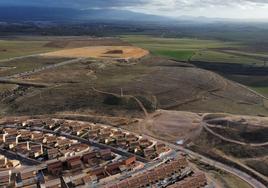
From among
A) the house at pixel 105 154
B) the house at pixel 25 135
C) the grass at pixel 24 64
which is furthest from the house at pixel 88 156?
the grass at pixel 24 64

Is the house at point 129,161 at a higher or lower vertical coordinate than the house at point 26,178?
higher

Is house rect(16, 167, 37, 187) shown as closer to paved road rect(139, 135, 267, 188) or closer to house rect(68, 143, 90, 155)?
house rect(68, 143, 90, 155)

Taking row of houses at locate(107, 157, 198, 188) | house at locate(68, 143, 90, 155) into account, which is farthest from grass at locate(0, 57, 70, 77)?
row of houses at locate(107, 157, 198, 188)

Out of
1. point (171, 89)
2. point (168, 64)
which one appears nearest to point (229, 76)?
point (168, 64)

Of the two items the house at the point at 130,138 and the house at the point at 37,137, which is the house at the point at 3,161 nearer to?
the house at the point at 37,137

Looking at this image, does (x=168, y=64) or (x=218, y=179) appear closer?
(x=218, y=179)

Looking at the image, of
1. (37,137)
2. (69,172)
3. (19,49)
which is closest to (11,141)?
(37,137)

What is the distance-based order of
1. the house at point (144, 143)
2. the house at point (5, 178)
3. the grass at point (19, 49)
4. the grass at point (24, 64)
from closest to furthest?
the house at point (5, 178) → the house at point (144, 143) → the grass at point (24, 64) → the grass at point (19, 49)

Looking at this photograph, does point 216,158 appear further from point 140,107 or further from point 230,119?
point 140,107
